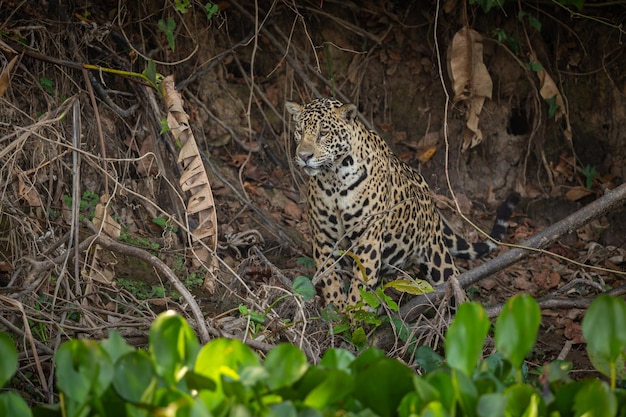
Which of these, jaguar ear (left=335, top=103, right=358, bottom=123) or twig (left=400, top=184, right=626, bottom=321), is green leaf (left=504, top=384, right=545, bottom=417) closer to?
twig (left=400, top=184, right=626, bottom=321)

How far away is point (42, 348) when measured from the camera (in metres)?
5.09

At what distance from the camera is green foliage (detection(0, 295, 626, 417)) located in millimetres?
3129

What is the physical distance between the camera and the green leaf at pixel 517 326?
11.6ft

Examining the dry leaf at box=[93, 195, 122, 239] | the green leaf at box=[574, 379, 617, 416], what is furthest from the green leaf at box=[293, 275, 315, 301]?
the green leaf at box=[574, 379, 617, 416]

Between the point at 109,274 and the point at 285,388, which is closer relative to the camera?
the point at 285,388

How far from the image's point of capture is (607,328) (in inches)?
142

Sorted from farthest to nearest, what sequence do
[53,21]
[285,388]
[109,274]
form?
[53,21]
[109,274]
[285,388]

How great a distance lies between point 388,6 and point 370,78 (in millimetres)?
802

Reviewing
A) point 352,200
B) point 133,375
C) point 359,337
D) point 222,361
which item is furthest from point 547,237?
point 133,375

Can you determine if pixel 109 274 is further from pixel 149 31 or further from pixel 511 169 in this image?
pixel 511 169

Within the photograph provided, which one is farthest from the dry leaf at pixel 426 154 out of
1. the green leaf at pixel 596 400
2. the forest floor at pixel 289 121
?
the green leaf at pixel 596 400

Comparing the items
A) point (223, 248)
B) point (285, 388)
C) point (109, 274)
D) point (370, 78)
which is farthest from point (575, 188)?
point (285, 388)

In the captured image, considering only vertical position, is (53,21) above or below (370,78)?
above

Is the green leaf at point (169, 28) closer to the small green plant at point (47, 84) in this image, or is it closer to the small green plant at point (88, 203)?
the small green plant at point (47, 84)
